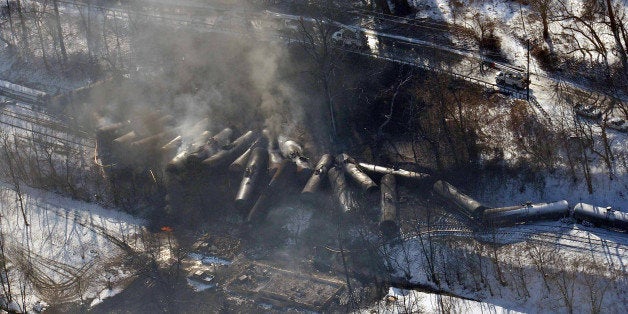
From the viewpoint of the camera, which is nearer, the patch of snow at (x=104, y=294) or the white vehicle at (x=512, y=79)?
the patch of snow at (x=104, y=294)

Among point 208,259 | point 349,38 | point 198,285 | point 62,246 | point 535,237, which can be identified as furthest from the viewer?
point 349,38

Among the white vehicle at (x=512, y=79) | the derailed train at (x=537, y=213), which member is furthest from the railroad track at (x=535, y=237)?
the white vehicle at (x=512, y=79)

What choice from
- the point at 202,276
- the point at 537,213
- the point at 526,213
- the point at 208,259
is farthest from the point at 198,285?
the point at 537,213

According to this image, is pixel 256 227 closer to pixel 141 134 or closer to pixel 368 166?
pixel 368 166

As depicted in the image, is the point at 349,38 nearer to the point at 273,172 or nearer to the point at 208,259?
the point at 273,172

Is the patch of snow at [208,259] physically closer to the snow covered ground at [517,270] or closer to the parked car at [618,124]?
the snow covered ground at [517,270]

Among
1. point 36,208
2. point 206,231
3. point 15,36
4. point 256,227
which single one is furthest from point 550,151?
point 15,36
